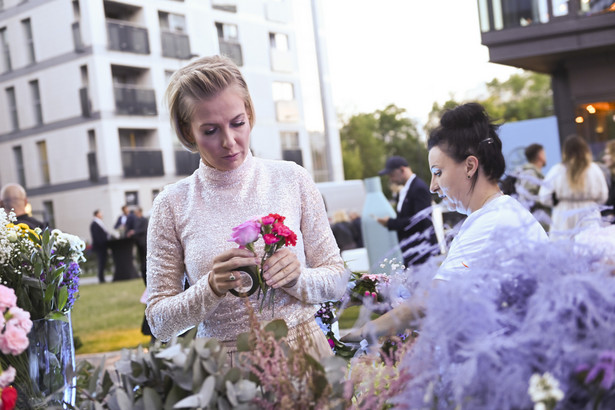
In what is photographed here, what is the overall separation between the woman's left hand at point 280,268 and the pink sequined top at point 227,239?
12 centimetres

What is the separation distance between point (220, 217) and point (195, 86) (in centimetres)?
31

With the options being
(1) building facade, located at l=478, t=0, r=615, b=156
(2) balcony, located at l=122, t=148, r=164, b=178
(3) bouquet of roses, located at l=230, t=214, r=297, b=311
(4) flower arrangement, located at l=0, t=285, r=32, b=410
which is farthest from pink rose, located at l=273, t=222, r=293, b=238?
(2) balcony, located at l=122, t=148, r=164, b=178

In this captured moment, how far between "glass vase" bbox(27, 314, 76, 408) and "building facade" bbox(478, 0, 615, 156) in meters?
12.7

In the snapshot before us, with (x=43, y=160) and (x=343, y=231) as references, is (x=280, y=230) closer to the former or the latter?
(x=343, y=231)

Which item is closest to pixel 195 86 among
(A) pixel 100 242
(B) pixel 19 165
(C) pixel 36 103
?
(A) pixel 100 242

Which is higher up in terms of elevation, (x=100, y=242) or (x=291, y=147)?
(x=291, y=147)

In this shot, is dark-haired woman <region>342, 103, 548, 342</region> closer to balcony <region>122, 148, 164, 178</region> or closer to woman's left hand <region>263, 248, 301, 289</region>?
woman's left hand <region>263, 248, 301, 289</region>

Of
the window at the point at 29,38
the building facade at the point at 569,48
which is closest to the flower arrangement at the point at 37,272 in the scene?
the building facade at the point at 569,48

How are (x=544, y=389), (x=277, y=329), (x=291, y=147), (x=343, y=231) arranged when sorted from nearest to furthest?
(x=544, y=389) < (x=277, y=329) < (x=343, y=231) < (x=291, y=147)

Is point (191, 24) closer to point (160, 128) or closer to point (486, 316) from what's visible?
point (160, 128)

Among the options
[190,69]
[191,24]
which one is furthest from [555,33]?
[190,69]

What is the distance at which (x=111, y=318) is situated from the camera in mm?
9422

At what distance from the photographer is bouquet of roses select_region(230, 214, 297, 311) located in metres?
1.33

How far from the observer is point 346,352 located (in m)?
2.03
